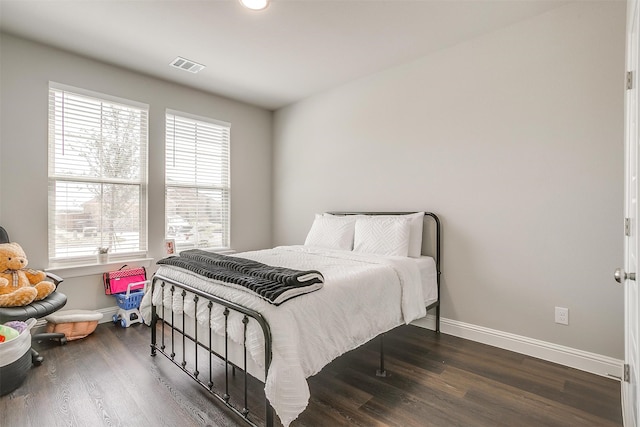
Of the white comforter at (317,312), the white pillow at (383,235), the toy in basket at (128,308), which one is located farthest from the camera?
the toy in basket at (128,308)

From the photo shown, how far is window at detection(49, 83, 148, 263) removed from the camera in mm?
3021

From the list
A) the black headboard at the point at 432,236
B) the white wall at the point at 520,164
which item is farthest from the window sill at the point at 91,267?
the black headboard at the point at 432,236

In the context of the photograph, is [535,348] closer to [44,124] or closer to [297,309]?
[297,309]

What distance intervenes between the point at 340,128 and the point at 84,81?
2.65 m

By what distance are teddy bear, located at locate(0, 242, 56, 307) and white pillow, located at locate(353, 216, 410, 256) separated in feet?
8.54

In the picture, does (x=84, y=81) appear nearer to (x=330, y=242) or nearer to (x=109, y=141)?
(x=109, y=141)

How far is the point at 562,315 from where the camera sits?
239 cm

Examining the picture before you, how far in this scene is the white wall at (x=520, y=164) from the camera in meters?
2.23

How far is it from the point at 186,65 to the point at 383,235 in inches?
103

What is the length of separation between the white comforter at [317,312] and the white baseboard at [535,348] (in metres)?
0.63

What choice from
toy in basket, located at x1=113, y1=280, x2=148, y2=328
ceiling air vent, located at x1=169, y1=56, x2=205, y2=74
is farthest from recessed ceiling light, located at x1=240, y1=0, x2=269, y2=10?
toy in basket, located at x1=113, y1=280, x2=148, y2=328

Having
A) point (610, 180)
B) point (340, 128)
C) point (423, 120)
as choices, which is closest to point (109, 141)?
point (340, 128)

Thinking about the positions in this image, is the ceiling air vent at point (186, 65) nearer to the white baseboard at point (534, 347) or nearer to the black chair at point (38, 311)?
the black chair at point (38, 311)

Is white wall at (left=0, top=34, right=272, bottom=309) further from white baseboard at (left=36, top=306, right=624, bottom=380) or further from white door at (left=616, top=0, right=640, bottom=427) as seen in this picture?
white door at (left=616, top=0, right=640, bottom=427)
